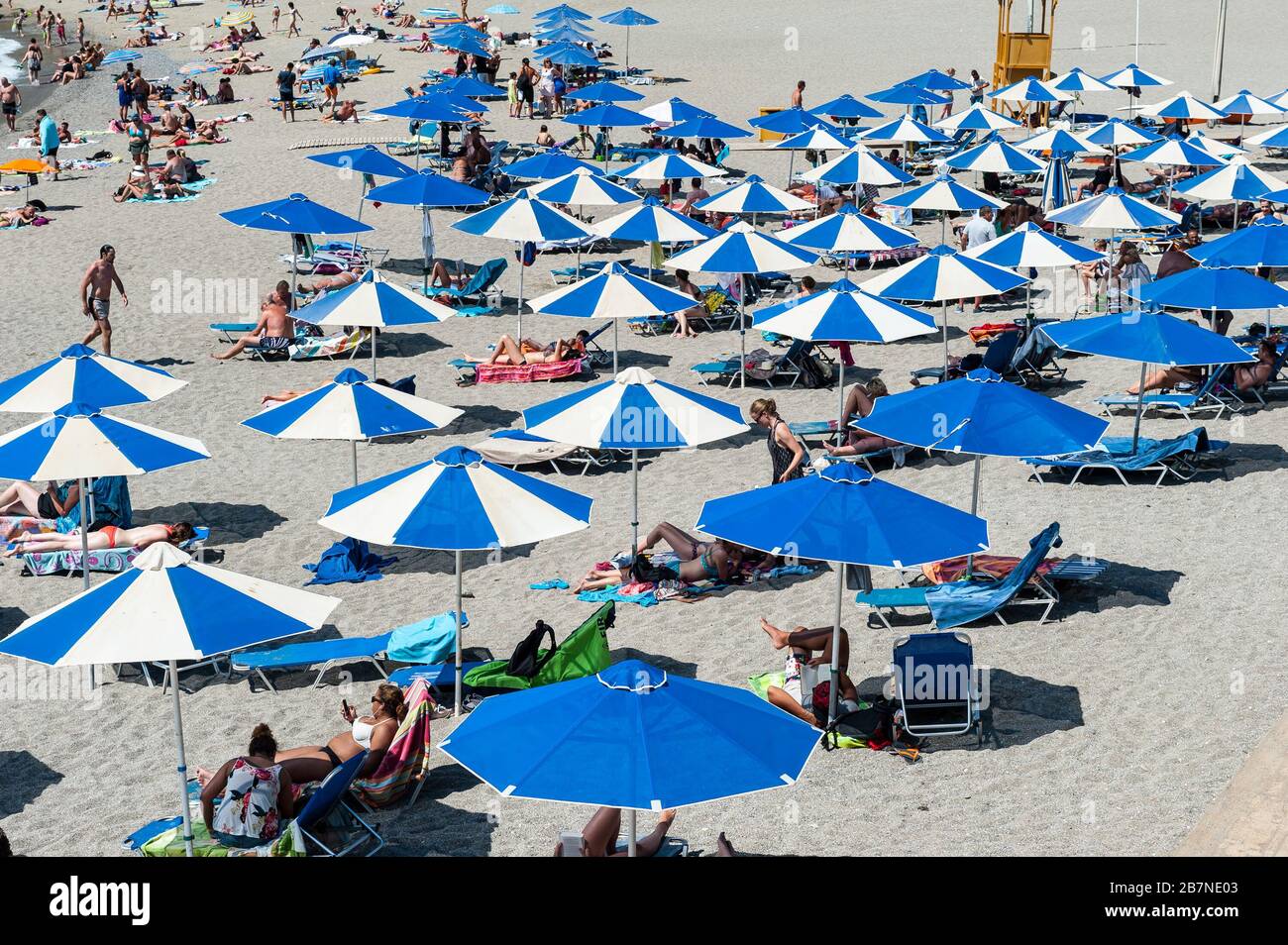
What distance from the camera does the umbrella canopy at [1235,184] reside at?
2062 centimetres

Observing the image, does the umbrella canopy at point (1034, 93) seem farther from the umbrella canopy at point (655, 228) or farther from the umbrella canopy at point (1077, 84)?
the umbrella canopy at point (655, 228)

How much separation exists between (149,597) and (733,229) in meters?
10.3

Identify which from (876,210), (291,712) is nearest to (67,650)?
(291,712)

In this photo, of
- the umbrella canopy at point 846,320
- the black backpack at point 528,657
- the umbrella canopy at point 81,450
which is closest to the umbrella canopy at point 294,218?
the umbrella canopy at point 846,320

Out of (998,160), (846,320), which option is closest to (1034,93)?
(998,160)

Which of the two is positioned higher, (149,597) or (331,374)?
(149,597)

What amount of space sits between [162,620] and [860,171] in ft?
56.4

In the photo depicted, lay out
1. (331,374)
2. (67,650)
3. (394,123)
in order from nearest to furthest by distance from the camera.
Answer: (67,650) < (331,374) < (394,123)

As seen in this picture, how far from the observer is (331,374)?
18.2 metres

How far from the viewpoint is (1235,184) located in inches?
821

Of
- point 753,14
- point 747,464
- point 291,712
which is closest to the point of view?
point 291,712

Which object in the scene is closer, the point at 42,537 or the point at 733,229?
the point at 42,537

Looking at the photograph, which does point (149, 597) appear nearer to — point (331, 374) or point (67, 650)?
point (67, 650)
